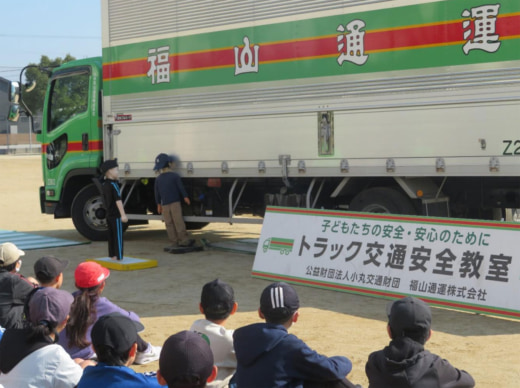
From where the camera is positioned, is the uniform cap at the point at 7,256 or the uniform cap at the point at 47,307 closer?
the uniform cap at the point at 47,307

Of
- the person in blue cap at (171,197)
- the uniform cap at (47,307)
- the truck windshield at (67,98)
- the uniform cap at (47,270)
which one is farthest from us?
the truck windshield at (67,98)

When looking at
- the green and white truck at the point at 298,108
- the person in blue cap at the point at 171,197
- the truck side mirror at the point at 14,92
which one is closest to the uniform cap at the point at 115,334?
the green and white truck at the point at 298,108

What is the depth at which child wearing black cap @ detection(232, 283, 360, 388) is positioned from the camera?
4023 millimetres

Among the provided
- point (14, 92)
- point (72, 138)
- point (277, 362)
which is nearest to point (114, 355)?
point (277, 362)

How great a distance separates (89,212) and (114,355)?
35.1ft

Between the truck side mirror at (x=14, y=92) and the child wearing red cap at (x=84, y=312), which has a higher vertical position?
the truck side mirror at (x=14, y=92)

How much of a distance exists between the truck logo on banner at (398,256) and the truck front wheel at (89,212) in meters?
5.07

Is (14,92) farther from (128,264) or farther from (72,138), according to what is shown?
(128,264)

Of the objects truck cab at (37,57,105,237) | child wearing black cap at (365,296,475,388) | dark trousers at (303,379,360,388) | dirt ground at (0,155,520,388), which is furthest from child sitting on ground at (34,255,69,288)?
truck cab at (37,57,105,237)

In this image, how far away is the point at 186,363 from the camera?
10.3 feet

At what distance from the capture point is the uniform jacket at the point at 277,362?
402 centimetres

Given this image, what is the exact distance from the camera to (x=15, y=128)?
74.6 metres

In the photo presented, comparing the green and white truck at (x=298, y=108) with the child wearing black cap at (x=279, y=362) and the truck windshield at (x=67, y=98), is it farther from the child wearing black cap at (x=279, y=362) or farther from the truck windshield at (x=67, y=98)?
the child wearing black cap at (x=279, y=362)

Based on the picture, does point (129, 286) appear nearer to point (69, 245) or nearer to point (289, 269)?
point (289, 269)
